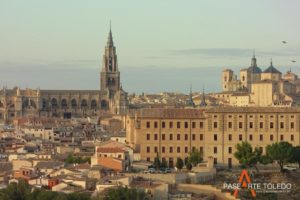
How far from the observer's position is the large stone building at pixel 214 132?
64.9 meters

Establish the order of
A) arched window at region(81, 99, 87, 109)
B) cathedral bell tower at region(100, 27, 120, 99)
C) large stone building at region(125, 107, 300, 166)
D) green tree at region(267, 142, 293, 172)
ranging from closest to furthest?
1. green tree at region(267, 142, 293, 172)
2. large stone building at region(125, 107, 300, 166)
3. arched window at region(81, 99, 87, 109)
4. cathedral bell tower at region(100, 27, 120, 99)

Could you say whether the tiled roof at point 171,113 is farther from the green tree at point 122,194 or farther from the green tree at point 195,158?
the green tree at point 122,194

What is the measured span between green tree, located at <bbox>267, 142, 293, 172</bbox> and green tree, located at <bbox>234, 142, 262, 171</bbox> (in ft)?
2.89

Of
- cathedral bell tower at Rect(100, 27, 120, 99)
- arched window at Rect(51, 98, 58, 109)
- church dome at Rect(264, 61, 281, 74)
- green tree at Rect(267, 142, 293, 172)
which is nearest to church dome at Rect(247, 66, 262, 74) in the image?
church dome at Rect(264, 61, 281, 74)

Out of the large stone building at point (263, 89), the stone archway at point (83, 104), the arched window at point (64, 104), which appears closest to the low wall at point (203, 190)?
the large stone building at point (263, 89)

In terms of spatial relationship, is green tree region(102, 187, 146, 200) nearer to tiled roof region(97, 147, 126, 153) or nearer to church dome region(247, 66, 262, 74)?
tiled roof region(97, 147, 126, 153)

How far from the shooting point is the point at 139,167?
192 ft

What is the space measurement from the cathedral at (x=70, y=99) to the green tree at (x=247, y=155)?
73.6 m

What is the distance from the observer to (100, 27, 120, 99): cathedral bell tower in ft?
492

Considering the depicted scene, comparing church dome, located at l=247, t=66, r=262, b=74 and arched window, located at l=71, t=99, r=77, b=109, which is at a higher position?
church dome, located at l=247, t=66, r=262, b=74

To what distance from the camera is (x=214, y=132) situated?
65000 mm

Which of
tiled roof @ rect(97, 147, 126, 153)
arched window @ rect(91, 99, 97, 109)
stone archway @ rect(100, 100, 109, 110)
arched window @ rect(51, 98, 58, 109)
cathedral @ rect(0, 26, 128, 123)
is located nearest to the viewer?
tiled roof @ rect(97, 147, 126, 153)

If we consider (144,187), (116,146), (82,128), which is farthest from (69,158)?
(82,128)

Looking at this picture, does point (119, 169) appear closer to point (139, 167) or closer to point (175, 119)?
point (139, 167)
